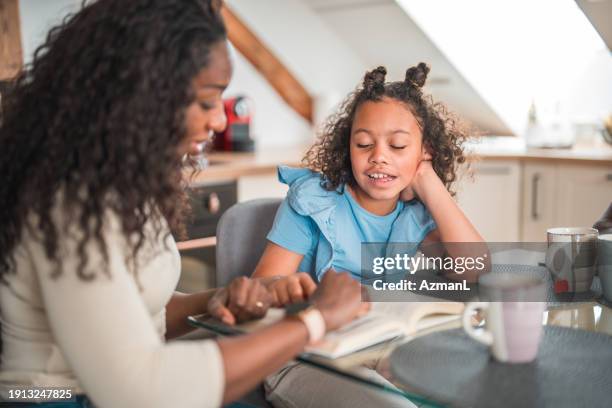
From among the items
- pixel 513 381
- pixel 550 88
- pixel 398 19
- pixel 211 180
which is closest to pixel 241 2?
pixel 398 19

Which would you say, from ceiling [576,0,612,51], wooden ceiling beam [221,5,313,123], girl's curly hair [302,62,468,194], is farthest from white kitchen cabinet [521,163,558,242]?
girl's curly hair [302,62,468,194]

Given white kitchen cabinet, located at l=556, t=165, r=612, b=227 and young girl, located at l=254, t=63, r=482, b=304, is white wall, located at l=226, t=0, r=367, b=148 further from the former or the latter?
young girl, located at l=254, t=63, r=482, b=304

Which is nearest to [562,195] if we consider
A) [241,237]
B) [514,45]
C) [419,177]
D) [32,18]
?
[514,45]

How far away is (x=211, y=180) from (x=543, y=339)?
6.50ft

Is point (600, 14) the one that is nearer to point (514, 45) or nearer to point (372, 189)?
point (514, 45)

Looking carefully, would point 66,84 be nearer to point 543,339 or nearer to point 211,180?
point 543,339

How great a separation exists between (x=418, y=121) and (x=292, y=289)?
0.62 metres

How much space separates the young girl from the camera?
1658 mm

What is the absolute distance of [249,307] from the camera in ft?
4.02

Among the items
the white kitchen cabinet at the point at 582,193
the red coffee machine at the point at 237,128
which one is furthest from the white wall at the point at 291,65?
the white kitchen cabinet at the point at 582,193

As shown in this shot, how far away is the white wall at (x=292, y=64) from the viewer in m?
3.69

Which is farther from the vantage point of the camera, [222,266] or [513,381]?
[222,266]

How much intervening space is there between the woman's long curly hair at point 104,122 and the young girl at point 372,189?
57 centimetres

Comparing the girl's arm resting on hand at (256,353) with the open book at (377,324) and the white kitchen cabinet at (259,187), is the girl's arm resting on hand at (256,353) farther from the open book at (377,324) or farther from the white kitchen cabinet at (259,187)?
the white kitchen cabinet at (259,187)
